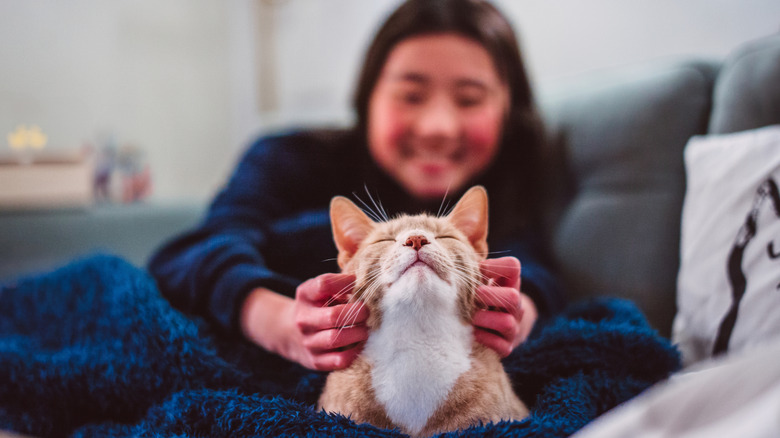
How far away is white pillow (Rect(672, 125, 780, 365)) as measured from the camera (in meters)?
0.62

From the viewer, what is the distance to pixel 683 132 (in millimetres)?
921

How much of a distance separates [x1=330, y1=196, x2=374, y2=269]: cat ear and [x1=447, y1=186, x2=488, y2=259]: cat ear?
0.09 m

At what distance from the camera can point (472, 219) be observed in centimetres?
48

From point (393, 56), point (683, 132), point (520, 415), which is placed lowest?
point (520, 415)


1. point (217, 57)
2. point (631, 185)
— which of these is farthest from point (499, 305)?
point (217, 57)

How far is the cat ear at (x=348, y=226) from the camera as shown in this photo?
18.6 inches

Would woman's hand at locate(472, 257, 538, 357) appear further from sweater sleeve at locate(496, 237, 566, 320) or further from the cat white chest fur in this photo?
sweater sleeve at locate(496, 237, 566, 320)

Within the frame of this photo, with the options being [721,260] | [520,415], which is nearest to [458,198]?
[520,415]

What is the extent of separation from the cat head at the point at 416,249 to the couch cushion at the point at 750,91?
64cm

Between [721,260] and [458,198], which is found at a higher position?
[458,198]

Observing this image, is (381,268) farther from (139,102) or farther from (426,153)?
(139,102)

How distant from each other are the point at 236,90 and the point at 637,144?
69.4 inches

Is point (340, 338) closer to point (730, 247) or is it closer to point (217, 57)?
point (730, 247)

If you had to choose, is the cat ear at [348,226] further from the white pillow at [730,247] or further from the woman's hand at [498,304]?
the white pillow at [730,247]
